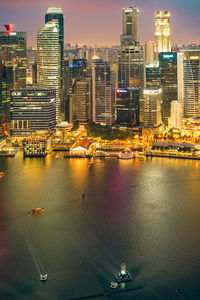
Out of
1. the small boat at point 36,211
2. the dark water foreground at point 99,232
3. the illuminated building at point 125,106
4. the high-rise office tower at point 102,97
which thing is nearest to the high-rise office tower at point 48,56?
the high-rise office tower at point 102,97

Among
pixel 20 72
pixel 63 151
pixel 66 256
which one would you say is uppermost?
pixel 20 72

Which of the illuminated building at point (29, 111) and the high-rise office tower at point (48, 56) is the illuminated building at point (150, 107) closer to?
the high-rise office tower at point (48, 56)

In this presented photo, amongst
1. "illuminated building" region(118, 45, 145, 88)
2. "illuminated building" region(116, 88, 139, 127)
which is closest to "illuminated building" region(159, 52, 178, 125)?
"illuminated building" region(118, 45, 145, 88)

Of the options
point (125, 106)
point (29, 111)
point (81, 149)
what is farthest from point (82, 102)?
point (81, 149)

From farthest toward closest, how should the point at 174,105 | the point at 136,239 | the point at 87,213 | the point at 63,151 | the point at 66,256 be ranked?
the point at 174,105, the point at 63,151, the point at 87,213, the point at 136,239, the point at 66,256

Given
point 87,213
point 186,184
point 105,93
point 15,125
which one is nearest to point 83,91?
point 105,93

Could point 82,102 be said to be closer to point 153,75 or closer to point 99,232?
point 153,75

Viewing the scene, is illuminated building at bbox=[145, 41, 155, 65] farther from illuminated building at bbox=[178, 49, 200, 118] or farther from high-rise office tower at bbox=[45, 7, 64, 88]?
illuminated building at bbox=[178, 49, 200, 118]

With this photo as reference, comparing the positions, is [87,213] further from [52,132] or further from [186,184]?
[52,132]
